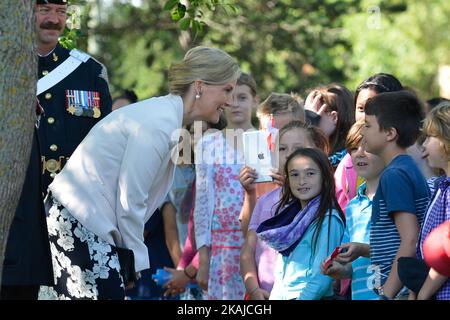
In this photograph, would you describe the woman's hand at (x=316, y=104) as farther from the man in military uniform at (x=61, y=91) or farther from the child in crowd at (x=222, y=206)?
the man in military uniform at (x=61, y=91)

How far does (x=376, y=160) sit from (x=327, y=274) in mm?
778

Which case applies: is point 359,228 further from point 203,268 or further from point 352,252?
point 203,268

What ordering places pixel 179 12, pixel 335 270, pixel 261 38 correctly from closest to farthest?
pixel 335 270 < pixel 179 12 < pixel 261 38

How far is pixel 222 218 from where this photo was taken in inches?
345

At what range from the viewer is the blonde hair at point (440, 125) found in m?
6.16

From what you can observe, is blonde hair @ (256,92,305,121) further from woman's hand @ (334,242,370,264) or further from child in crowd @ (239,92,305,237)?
woman's hand @ (334,242,370,264)

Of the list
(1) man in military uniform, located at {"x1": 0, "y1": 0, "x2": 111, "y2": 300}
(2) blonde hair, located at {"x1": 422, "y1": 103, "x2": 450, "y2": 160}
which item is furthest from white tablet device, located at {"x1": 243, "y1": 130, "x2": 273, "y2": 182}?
(2) blonde hair, located at {"x1": 422, "y1": 103, "x2": 450, "y2": 160}

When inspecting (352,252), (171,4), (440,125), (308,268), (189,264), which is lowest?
(189,264)

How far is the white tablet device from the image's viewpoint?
25.7ft

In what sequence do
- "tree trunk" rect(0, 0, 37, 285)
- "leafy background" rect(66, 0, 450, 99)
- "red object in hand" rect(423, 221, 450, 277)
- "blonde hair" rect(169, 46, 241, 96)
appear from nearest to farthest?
"tree trunk" rect(0, 0, 37, 285), "red object in hand" rect(423, 221, 450, 277), "blonde hair" rect(169, 46, 241, 96), "leafy background" rect(66, 0, 450, 99)

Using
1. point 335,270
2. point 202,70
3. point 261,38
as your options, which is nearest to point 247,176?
→ point 335,270

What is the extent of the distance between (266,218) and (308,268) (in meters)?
0.86

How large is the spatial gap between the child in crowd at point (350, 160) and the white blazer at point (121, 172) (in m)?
1.79

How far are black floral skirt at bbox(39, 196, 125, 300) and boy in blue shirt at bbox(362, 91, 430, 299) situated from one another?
4.70 ft
